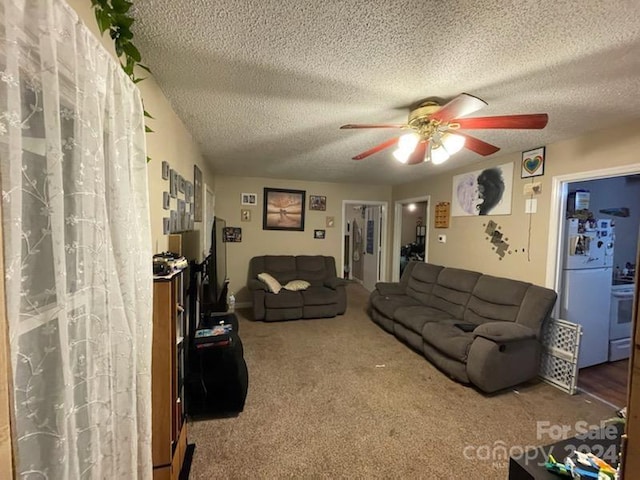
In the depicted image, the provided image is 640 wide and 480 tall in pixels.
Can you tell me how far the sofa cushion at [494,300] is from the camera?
2.77 m

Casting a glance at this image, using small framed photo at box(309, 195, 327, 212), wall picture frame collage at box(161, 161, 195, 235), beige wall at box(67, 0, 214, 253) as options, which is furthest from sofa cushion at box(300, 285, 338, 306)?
beige wall at box(67, 0, 214, 253)

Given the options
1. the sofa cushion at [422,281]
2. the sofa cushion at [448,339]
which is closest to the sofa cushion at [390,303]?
the sofa cushion at [422,281]

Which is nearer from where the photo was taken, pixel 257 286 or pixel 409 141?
pixel 409 141

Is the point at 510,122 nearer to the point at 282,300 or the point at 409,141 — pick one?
the point at 409,141

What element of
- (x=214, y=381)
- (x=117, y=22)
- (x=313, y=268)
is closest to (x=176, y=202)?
(x=117, y=22)

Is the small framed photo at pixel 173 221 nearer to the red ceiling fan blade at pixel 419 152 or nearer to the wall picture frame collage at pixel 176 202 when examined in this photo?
the wall picture frame collage at pixel 176 202

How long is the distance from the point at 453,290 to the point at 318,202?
2827 millimetres

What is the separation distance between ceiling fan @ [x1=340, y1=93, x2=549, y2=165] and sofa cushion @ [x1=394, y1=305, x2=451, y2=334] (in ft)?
5.89

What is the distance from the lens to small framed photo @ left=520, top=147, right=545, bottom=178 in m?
2.82

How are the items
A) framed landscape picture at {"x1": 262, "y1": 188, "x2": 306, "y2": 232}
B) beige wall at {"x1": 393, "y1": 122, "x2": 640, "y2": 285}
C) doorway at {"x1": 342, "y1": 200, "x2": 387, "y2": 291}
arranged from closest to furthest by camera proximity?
beige wall at {"x1": 393, "y1": 122, "x2": 640, "y2": 285}
framed landscape picture at {"x1": 262, "y1": 188, "x2": 306, "y2": 232}
doorway at {"x1": 342, "y1": 200, "x2": 387, "y2": 291}

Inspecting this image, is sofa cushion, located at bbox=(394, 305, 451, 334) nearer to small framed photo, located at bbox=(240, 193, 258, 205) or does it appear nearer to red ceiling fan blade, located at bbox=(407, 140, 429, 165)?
red ceiling fan blade, located at bbox=(407, 140, 429, 165)

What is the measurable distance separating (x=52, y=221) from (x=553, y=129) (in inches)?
129

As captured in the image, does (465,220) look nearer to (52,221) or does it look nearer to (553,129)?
(553,129)

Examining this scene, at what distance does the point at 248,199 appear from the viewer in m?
4.89
